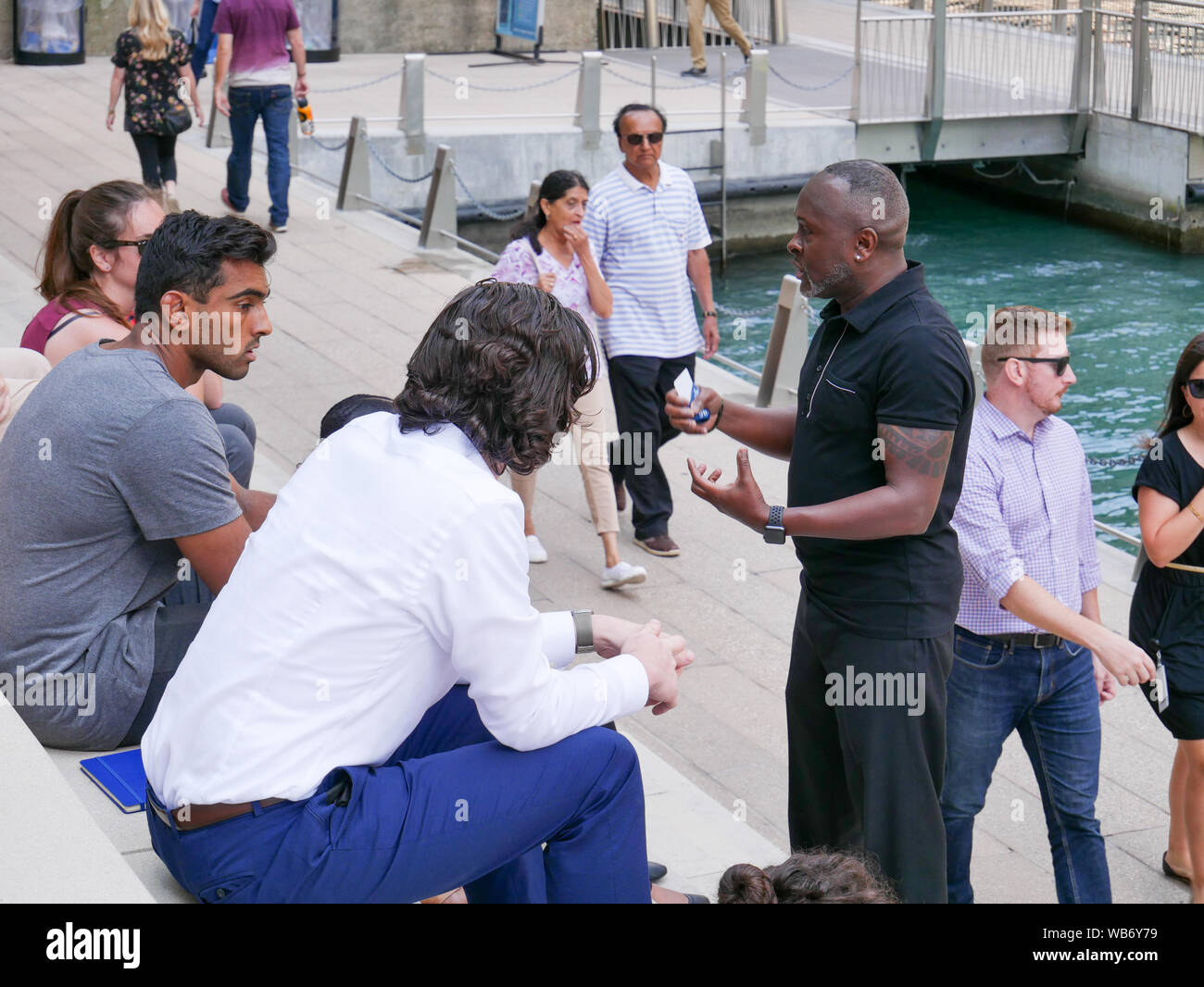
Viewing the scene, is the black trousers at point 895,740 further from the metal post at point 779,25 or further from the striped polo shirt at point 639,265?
the metal post at point 779,25

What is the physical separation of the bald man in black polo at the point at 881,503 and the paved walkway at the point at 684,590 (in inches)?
25.0

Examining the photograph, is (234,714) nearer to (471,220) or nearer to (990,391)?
(990,391)

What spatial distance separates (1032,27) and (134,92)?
11.9 metres

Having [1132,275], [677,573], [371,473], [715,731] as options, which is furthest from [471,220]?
[371,473]

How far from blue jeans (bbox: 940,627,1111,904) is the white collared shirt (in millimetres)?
1632

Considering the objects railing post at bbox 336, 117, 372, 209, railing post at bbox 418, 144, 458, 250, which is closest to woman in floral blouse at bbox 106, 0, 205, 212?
railing post at bbox 336, 117, 372, 209

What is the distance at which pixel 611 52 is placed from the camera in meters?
21.0

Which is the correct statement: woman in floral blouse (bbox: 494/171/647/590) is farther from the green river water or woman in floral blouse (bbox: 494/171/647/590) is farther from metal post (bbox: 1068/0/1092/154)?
metal post (bbox: 1068/0/1092/154)

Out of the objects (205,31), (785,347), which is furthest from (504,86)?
(785,347)

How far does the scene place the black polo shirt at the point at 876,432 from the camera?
303 cm

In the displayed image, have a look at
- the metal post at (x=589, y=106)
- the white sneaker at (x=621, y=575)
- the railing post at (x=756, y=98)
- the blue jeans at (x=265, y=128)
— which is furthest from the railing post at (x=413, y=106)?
the white sneaker at (x=621, y=575)

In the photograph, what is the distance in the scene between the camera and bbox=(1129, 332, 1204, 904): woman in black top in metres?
3.88

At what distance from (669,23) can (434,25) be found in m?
3.59

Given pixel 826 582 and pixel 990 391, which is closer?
pixel 826 582
